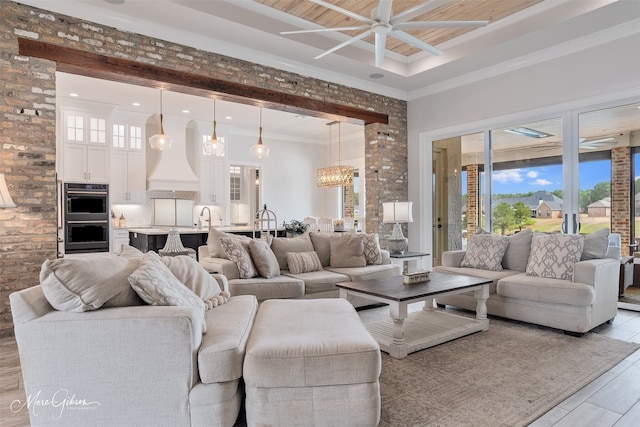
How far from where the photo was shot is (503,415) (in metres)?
2.11

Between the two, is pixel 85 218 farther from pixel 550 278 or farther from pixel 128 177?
pixel 550 278

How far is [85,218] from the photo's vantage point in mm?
6688

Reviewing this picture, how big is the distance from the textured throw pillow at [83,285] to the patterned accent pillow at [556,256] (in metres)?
3.73

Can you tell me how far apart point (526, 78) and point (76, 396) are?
578 centimetres

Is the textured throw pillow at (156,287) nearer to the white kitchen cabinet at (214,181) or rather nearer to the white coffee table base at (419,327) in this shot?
the white coffee table base at (419,327)

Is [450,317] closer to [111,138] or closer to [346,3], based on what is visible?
[346,3]

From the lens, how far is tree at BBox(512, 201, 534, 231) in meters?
5.26

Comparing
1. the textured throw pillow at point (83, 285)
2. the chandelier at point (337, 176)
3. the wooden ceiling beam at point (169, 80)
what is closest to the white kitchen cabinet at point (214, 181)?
the chandelier at point (337, 176)

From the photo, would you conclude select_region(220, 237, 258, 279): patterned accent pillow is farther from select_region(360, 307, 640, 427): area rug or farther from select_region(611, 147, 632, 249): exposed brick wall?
select_region(611, 147, 632, 249): exposed brick wall

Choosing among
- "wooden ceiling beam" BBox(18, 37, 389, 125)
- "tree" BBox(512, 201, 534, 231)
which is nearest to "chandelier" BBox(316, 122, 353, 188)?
"wooden ceiling beam" BBox(18, 37, 389, 125)

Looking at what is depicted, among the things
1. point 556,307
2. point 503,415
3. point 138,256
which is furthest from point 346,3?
point 503,415

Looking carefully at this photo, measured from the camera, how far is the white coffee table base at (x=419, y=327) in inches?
117

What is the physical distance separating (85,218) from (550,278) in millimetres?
7009

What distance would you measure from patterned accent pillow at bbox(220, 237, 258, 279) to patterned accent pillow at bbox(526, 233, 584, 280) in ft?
9.49
